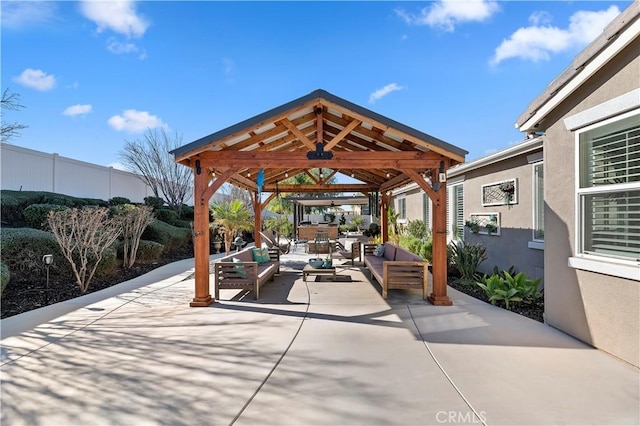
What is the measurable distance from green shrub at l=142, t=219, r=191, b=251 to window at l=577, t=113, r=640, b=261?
1334 cm

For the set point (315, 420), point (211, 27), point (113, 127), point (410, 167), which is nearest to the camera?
point (315, 420)

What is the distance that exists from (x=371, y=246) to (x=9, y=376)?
31.9 feet

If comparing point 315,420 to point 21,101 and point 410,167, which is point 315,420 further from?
point 21,101

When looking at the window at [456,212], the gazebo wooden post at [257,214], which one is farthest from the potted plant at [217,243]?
the window at [456,212]

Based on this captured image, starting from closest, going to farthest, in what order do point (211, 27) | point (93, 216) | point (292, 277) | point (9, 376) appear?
1. point (9, 376)
2. point (93, 216)
3. point (292, 277)
4. point (211, 27)

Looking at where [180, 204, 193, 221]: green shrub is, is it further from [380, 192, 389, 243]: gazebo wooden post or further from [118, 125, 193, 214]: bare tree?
[380, 192, 389, 243]: gazebo wooden post

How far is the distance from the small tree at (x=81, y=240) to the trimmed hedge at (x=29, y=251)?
0.24 metres

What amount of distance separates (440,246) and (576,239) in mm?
2480

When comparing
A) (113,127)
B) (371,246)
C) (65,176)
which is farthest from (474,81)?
(113,127)

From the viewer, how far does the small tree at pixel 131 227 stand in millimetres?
10711

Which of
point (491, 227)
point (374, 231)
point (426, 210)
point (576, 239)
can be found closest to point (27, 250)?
point (576, 239)

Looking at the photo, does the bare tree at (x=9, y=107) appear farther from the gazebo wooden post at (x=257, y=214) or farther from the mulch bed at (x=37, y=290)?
the gazebo wooden post at (x=257, y=214)

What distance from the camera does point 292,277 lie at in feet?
32.7

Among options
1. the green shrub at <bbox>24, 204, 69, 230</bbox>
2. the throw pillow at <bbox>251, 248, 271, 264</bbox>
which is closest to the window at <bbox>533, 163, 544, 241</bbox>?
the throw pillow at <bbox>251, 248, 271, 264</bbox>
